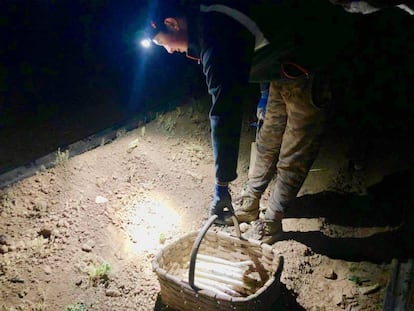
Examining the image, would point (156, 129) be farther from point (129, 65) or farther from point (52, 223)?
point (129, 65)

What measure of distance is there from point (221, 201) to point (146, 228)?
1158 millimetres

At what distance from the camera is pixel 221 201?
301cm

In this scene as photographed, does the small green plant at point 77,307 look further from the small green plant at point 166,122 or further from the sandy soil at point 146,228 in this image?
the small green plant at point 166,122

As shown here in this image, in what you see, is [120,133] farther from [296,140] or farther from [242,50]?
[242,50]

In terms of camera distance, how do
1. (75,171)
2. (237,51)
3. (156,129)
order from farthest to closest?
(156,129), (75,171), (237,51)

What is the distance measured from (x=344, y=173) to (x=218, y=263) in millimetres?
2278

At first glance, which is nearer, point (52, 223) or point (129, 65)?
point (52, 223)

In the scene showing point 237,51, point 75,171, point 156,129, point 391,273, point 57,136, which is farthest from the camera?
point 57,136

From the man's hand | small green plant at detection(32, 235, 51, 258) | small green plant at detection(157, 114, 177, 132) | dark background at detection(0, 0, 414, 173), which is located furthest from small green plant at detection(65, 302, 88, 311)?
small green plant at detection(157, 114, 177, 132)

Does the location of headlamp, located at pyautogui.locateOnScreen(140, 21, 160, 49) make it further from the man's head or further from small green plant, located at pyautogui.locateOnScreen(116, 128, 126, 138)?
small green plant, located at pyautogui.locateOnScreen(116, 128, 126, 138)

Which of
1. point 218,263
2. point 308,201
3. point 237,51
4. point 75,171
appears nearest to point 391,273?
point 308,201

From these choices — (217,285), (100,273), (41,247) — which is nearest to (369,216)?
(217,285)

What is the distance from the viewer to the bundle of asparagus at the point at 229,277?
2.96 m

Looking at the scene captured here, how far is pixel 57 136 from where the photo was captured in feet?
19.5
